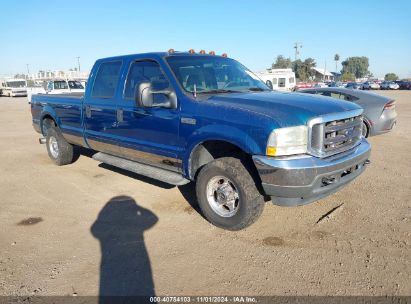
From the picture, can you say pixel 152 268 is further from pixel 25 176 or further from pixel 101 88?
pixel 25 176

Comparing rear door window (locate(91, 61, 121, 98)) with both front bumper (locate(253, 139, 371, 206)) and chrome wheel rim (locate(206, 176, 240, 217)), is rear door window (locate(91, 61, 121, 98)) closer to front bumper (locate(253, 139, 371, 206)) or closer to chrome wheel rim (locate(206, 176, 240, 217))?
chrome wheel rim (locate(206, 176, 240, 217))

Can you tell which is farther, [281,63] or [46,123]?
[281,63]

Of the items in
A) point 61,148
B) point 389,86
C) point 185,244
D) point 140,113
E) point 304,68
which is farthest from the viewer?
point 304,68

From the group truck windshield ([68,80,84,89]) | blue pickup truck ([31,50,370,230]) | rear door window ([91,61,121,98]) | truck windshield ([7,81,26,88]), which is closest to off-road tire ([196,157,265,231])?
blue pickup truck ([31,50,370,230])

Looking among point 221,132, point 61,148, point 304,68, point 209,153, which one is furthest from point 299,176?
point 304,68

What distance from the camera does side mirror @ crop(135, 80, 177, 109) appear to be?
3.97 metres

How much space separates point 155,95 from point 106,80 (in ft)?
4.95

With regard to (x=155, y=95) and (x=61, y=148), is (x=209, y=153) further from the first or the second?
(x=61, y=148)

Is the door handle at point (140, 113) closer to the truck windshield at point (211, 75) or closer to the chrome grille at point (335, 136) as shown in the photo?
the truck windshield at point (211, 75)

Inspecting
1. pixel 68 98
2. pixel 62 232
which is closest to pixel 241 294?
pixel 62 232

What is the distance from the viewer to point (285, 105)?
364cm

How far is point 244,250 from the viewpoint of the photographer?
3545 mm

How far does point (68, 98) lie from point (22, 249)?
329 cm

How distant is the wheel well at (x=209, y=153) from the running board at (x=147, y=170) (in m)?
0.22
